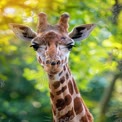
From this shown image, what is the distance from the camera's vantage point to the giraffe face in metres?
7.90

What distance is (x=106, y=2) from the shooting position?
40.0 ft

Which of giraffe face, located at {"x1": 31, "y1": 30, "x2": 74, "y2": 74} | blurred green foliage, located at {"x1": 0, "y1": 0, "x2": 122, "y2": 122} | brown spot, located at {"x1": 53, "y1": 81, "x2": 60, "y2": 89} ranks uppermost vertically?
giraffe face, located at {"x1": 31, "y1": 30, "x2": 74, "y2": 74}

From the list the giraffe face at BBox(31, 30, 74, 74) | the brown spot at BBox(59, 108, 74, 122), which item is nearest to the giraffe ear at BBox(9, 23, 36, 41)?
the giraffe face at BBox(31, 30, 74, 74)

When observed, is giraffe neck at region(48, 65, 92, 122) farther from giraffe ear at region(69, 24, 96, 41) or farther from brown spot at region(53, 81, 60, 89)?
giraffe ear at region(69, 24, 96, 41)

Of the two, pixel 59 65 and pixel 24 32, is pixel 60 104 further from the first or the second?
pixel 24 32

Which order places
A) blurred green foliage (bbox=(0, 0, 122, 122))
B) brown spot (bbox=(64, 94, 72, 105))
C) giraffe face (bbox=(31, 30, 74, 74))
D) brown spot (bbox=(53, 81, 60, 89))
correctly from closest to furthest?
giraffe face (bbox=(31, 30, 74, 74))
brown spot (bbox=(53, 81, 60, 89))
brown spot (bbox=(64, 94, 72, 105))
blurred green foliage (bbox=(0, 0, 122, 122))

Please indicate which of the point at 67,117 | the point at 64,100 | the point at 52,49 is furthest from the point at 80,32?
the point at 67,117

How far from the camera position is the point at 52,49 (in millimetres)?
7988

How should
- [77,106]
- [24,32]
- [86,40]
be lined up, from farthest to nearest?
[86,40] → [24,32] → [77,106]

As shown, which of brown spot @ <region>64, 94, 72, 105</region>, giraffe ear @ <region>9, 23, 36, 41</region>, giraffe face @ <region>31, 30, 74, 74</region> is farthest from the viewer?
giraffe ear @ <region>9, 23, 36, 41</region>

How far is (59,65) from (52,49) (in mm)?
205

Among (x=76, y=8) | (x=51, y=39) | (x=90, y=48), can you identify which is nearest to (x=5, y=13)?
(x=76, y=8)

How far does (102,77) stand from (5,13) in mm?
8849

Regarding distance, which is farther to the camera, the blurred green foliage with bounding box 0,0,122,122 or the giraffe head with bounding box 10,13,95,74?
the blurred green foliage with bounding box 0,0,122,122
